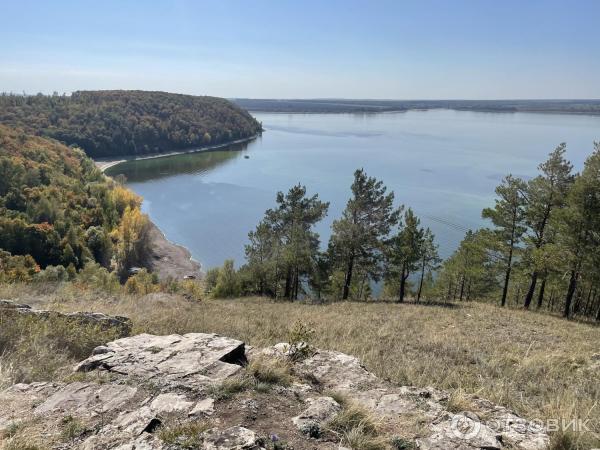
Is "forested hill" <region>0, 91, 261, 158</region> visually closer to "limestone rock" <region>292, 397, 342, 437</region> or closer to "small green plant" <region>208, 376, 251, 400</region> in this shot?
"small green plant" <region>208, 376, 251, 400</region>

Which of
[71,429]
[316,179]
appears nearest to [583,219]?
[71,429]

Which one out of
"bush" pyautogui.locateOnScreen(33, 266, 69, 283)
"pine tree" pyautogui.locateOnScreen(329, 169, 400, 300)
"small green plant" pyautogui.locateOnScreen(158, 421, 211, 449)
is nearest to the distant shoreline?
"bush" pyautogui.locateOnScreen(33, 266, 69, 283)

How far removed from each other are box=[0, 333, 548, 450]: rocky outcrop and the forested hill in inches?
5381

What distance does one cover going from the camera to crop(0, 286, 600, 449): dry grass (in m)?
5.91

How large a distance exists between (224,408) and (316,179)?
7777 cm

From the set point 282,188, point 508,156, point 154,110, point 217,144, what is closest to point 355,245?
point 282,188

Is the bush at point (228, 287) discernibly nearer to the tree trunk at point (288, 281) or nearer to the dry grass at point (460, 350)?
the tree trunk at point (288, 281)

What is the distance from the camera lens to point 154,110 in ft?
565

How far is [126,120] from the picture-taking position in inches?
5871

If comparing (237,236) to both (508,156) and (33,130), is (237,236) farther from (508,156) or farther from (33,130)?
(33,130)

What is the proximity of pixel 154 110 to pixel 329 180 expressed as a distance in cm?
11941

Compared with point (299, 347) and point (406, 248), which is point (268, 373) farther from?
point (406, 248)

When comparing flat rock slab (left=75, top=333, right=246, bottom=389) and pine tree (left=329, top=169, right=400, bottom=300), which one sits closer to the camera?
flat rock slab (left=75, top=333, right=246, bottom=389)

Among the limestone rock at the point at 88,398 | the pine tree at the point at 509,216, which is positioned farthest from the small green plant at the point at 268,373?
the pine tree at the point at 509,216
